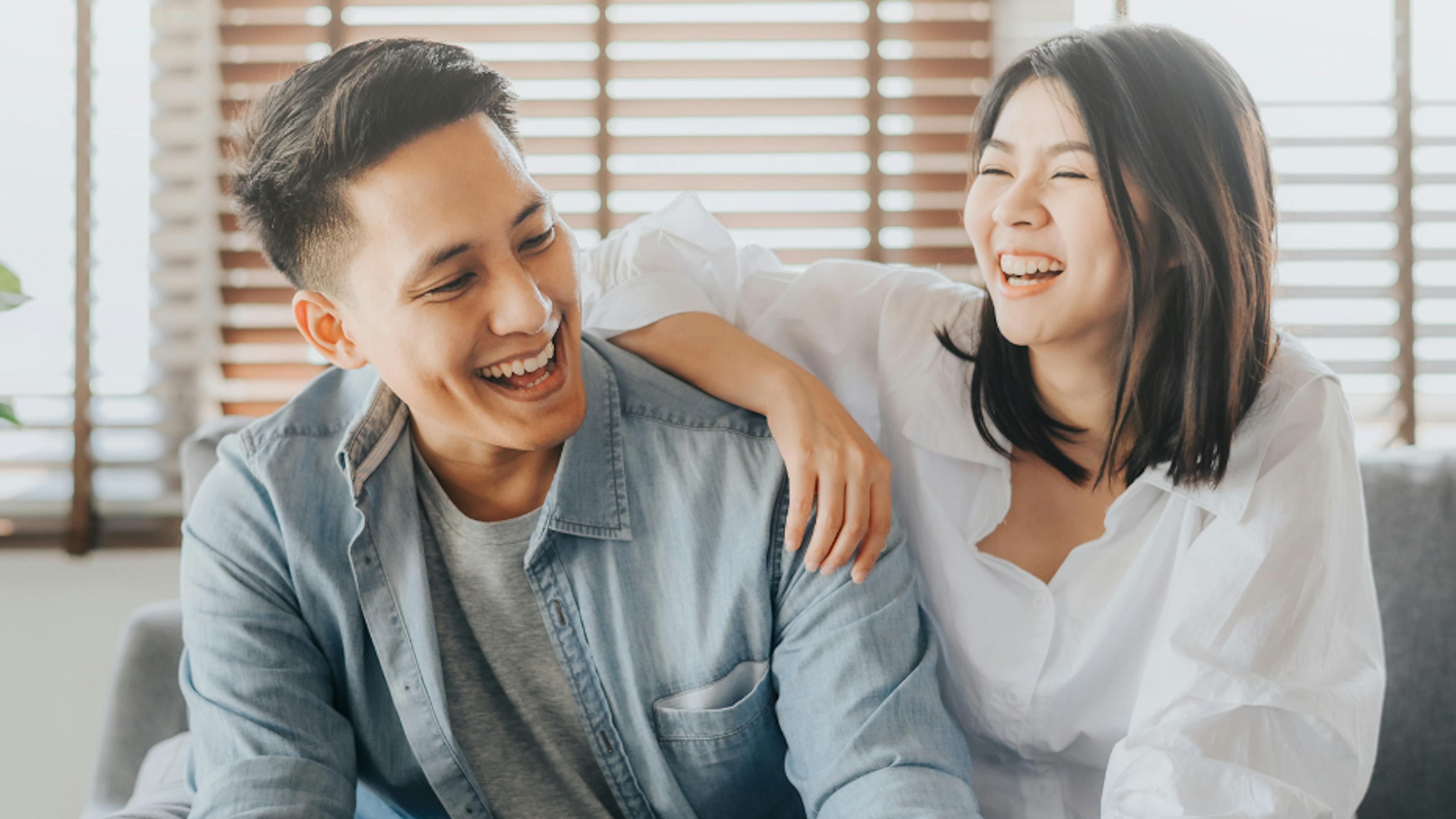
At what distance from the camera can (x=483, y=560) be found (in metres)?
1.08

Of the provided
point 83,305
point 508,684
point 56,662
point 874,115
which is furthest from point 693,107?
point 56,662

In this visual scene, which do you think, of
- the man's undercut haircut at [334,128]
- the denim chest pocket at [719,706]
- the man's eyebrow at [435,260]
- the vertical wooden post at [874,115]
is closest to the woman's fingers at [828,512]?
the denim chest pocket at [719,706]

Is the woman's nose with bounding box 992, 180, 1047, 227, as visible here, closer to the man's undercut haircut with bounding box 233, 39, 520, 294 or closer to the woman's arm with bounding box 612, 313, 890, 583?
the woman's arm with bounding box 612, 313, 890, 583

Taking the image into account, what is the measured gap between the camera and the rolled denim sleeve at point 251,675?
98 centimetres

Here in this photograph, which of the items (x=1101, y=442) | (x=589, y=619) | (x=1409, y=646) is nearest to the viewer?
(x=589, y=619)

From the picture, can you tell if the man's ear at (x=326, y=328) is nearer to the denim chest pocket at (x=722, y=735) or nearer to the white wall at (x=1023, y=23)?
the denim chest pocket at (x=722, y=735)

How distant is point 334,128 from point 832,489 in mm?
603

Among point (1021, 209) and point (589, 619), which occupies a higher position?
point (1021, 209)

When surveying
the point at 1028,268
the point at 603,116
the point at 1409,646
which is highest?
the point at 603,116

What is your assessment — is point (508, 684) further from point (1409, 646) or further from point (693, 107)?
point (693, 107)

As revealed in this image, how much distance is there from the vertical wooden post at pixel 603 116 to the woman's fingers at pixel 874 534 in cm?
137

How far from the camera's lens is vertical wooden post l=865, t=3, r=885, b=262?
7.18 feet

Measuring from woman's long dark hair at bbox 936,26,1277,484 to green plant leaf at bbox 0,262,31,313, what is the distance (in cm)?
130

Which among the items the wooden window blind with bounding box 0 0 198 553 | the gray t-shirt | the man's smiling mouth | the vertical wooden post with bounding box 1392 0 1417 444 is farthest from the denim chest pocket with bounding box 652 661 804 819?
the vertical wooden post with bounding box 1392 0 1417 444
